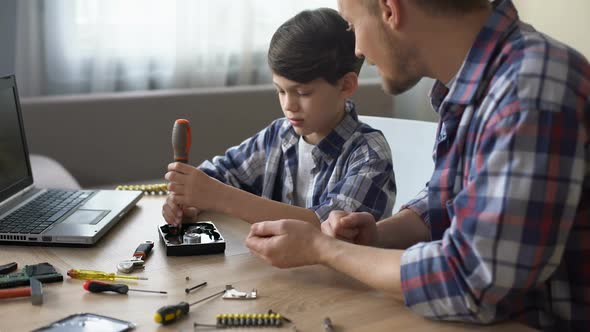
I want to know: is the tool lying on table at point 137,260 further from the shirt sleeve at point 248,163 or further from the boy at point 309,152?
the shirt sleeve at point 248,163

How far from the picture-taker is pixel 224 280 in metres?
1.16

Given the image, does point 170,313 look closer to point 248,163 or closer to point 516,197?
point 516,197

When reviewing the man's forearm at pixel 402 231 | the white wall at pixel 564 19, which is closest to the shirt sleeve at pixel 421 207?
the man's forearm at pixel 402 231

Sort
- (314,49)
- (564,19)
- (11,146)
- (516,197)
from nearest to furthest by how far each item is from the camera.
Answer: (516,197) → (11,146) → (314,49) → (564,19)

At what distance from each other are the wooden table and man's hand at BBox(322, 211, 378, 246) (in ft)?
0.35

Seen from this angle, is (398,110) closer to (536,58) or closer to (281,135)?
(281,135)

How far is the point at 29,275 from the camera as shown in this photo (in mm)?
1146

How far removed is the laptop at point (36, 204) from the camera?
1.32m

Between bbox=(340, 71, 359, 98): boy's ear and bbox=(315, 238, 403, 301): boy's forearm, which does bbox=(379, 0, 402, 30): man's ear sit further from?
bbox=(340, 71, 359, 98): boy's ear

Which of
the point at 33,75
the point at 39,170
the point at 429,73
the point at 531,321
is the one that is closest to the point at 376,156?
the point at 429,73

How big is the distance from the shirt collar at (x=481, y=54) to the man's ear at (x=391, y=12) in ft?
0.43

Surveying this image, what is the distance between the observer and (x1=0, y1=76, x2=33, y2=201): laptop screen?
5.03 ft

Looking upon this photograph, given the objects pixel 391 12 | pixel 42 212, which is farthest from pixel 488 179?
pixel 42 212

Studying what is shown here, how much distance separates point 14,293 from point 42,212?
0.42m
